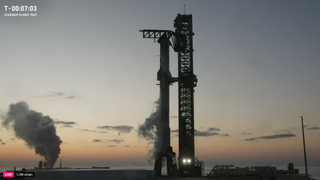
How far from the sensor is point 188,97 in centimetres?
6838

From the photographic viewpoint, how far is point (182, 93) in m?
68.6

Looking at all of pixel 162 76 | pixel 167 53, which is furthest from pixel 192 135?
pixel 167 53

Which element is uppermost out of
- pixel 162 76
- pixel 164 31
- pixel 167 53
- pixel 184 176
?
pixel 164 31

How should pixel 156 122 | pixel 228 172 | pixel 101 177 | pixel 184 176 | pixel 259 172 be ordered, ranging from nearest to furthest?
pixel 101 177 → pixel 259 172 → pixel 228 172 → pixel 184 176 → pixel 156 122

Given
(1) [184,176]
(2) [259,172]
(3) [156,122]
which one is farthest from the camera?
(3) [156,122]

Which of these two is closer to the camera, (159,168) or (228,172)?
(228,172)

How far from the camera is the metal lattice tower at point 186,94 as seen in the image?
6669 cm

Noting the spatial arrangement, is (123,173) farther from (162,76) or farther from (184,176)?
(162,76)

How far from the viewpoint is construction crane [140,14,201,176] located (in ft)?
219

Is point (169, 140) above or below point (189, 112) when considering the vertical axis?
below

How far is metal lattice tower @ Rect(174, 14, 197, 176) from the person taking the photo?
66688 millimetres

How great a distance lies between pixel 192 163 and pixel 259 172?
15.2 m

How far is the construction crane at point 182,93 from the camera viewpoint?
6662cm

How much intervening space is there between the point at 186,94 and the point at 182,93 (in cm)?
91
